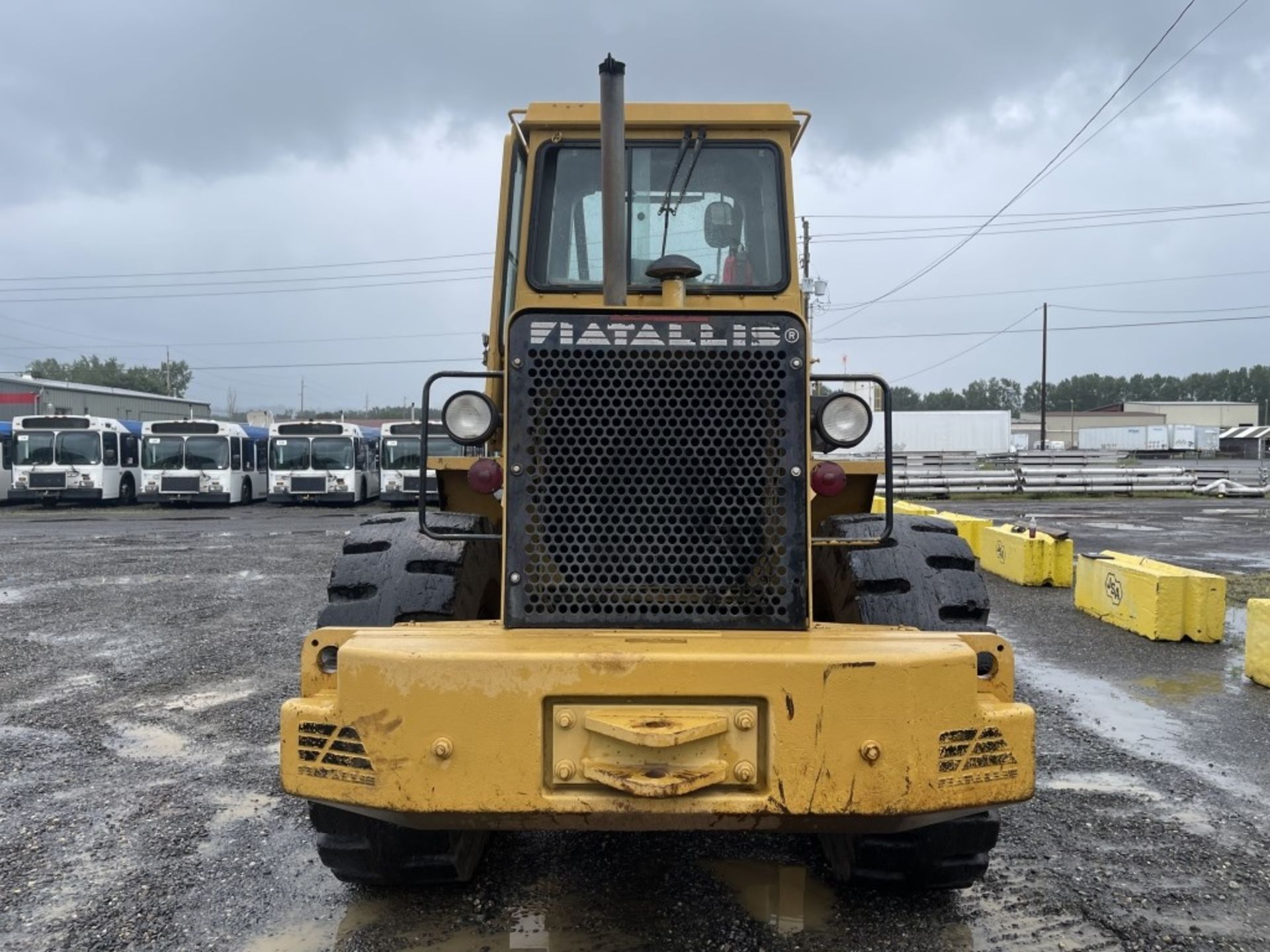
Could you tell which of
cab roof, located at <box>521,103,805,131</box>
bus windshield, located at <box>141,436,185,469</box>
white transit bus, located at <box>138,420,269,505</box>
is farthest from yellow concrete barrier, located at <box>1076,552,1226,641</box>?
bus windshield, located at <box>141,436,185,469</box>

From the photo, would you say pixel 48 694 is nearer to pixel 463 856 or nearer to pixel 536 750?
pixel 463 856

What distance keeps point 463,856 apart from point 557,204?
264 centimetres

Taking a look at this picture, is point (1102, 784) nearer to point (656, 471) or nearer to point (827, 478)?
point (827, 478)

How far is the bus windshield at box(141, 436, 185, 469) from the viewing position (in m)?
27.4

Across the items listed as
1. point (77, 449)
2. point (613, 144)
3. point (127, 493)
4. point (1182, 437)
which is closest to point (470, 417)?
point (613, 144)

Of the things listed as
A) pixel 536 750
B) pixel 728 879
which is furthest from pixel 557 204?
pixel 728 879

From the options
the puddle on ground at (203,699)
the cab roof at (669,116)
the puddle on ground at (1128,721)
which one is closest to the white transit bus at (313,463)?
the puddle on ground at (203,699)

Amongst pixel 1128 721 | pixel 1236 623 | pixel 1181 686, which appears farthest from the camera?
pixel 1236 623

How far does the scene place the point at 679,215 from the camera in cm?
388

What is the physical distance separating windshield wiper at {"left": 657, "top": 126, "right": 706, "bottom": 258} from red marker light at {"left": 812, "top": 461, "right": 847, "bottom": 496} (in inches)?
44.2

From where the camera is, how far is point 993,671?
9.04 feet

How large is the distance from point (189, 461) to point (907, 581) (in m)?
27.8

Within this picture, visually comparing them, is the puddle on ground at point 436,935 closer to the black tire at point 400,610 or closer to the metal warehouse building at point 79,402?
the black tire at point 400,610

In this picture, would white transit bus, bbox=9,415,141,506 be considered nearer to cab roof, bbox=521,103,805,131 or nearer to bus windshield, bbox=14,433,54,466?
bus windshield, bbox=14,433,54,466
